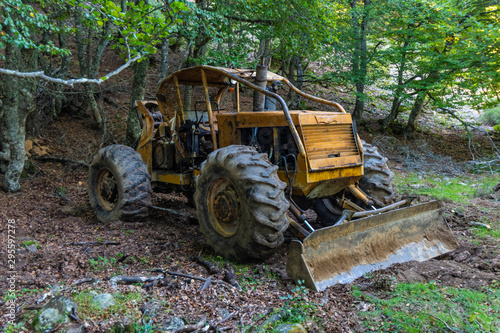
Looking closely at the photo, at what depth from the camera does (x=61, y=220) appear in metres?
6.07

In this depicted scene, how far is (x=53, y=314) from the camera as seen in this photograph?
281cm

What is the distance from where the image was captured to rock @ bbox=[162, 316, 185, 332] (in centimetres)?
290

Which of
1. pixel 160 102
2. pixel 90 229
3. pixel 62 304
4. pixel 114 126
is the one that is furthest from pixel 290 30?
pixel 62 304

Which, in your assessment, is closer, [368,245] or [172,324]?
[172,324]

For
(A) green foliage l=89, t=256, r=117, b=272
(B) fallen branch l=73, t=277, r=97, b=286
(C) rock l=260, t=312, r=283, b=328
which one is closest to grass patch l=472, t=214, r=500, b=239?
(C) rock l=260, t=312, r=283, b=328

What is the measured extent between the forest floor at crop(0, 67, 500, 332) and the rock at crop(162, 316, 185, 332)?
0.11 ft

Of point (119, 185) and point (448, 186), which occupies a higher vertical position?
point (119, 185)

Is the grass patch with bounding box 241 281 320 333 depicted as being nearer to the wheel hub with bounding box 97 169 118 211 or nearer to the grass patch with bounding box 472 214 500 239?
the grass patch with bounding box 472 214 500 239

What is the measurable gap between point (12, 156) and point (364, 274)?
6.42 metres

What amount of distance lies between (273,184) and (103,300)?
6.34 feet

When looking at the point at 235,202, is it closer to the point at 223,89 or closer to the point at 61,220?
the point at 223,89

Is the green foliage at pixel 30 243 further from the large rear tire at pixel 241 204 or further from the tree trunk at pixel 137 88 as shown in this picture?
the tree trunk at pixel 137 88

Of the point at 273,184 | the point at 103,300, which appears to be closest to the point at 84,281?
the point at 103,300

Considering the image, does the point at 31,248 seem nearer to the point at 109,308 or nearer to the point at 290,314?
the point at 109,308
